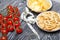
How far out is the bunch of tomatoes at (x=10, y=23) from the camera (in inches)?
39.4

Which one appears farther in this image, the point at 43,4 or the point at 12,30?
the point at 43,4

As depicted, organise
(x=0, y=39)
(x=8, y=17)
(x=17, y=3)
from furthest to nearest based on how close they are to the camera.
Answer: (x=17, y=3) < (x=8, y=17) < (x=0, y=39)

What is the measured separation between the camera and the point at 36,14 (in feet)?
3.76

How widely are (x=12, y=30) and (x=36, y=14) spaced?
8.4 inches

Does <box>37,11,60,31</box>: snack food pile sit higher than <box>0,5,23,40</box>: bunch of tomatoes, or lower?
lower

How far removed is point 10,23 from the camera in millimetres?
1026

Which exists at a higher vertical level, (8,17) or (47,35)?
(8,17)

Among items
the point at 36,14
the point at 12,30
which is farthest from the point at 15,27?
the point at 36,14

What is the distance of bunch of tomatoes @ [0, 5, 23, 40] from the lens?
3.28 feet

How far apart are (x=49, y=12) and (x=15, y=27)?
25 cm

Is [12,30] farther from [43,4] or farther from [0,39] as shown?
[43,4]

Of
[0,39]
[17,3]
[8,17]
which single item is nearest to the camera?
[0,39]

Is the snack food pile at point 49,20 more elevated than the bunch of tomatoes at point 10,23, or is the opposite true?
the bunch of tomatoes at point 10,23

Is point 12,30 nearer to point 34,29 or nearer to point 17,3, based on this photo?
point 34,29
